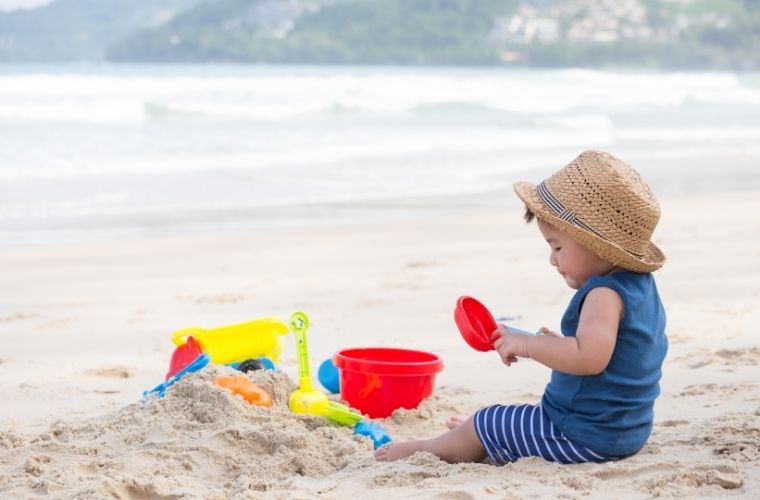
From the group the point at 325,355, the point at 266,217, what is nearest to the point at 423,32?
the point at 266,217

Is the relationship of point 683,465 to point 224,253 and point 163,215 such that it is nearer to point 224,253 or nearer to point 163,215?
point 224,253

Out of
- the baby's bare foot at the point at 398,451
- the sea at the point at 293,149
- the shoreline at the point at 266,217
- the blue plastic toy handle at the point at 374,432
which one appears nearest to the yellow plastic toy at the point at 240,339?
the blue plastic toy handle at the point at 374,432

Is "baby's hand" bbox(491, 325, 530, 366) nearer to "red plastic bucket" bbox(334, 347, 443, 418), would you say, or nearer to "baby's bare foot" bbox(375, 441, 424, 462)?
"baby's bare foot" bbox(375, 441, 424, 462)

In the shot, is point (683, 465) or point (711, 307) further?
point (711, 307)

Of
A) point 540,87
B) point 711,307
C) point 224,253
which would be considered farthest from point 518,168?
point 540,87

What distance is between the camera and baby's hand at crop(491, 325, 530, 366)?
3.04 meters

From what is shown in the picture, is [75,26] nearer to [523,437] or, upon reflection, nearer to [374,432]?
[374,432]

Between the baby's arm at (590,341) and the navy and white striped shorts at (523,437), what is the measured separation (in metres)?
0.23

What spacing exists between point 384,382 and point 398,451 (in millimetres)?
706

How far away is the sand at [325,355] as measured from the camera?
9.92 ft

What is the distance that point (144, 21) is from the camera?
7925cm

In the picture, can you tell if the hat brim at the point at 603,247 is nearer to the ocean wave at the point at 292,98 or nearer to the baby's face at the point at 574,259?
the baby's face at the point at 574,259

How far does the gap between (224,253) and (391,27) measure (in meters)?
63.2

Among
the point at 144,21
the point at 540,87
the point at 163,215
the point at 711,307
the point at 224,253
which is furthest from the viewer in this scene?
the point at 144,21
